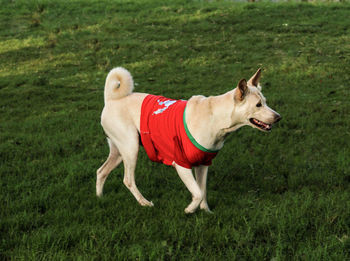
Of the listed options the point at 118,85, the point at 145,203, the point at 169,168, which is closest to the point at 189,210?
the point at 145,203

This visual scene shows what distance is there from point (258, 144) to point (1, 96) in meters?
8.33

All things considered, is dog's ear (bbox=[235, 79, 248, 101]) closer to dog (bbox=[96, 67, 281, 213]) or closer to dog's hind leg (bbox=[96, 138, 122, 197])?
dog (bbox=[96, 67, 281, 213])

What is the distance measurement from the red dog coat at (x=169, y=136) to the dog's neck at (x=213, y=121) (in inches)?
3.1

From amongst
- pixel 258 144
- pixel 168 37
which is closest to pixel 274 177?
pixel 258 144

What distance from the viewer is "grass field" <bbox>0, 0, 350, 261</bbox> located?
3951 mm

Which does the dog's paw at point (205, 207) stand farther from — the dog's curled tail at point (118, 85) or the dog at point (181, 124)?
the dog's curled tail at point (118, 85)

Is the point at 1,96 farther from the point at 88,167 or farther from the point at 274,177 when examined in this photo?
the point at 274,177

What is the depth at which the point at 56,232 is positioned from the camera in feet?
13.5

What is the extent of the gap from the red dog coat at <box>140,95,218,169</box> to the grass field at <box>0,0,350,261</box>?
25.6 inches

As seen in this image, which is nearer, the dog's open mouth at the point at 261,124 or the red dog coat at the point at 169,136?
the dog's open mouth at the point at 261,124

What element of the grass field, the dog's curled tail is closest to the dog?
the dog's curled tail

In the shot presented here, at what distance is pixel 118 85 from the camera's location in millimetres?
5434

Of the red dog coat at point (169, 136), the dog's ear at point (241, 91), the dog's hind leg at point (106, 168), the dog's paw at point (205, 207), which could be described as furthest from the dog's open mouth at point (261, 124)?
the dog's hind leg at point (106, 168)

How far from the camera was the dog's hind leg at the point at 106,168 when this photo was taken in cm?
546
